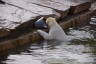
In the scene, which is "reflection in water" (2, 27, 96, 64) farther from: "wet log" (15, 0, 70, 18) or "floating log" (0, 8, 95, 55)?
"wet log" (15, 0, 70, 18)

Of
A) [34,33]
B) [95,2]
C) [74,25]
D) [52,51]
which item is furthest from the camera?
[95,2]

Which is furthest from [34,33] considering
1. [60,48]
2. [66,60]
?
[66,60]

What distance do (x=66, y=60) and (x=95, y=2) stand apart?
7.35m

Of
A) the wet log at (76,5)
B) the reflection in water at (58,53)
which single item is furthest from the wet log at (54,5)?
the reflection in water at (58,53)

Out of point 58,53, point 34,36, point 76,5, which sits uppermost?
point 76,5

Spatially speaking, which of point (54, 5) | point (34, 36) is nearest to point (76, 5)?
point (54, 5)

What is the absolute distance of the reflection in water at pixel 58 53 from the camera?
10773 mm

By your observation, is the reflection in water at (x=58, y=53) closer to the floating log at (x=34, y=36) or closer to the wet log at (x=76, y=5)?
the floating log at (x=34, y=36)

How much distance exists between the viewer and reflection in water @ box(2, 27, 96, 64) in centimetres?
1077

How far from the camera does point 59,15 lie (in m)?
13.9

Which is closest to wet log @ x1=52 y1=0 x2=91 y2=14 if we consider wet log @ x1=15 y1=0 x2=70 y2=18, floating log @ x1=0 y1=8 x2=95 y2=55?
floating log @ x1=0 y1=8 x2=95 y2=55

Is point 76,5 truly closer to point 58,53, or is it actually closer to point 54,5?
point 54,5

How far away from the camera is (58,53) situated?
11.5 metres

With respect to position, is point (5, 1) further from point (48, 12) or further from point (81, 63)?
point (81, 63)
